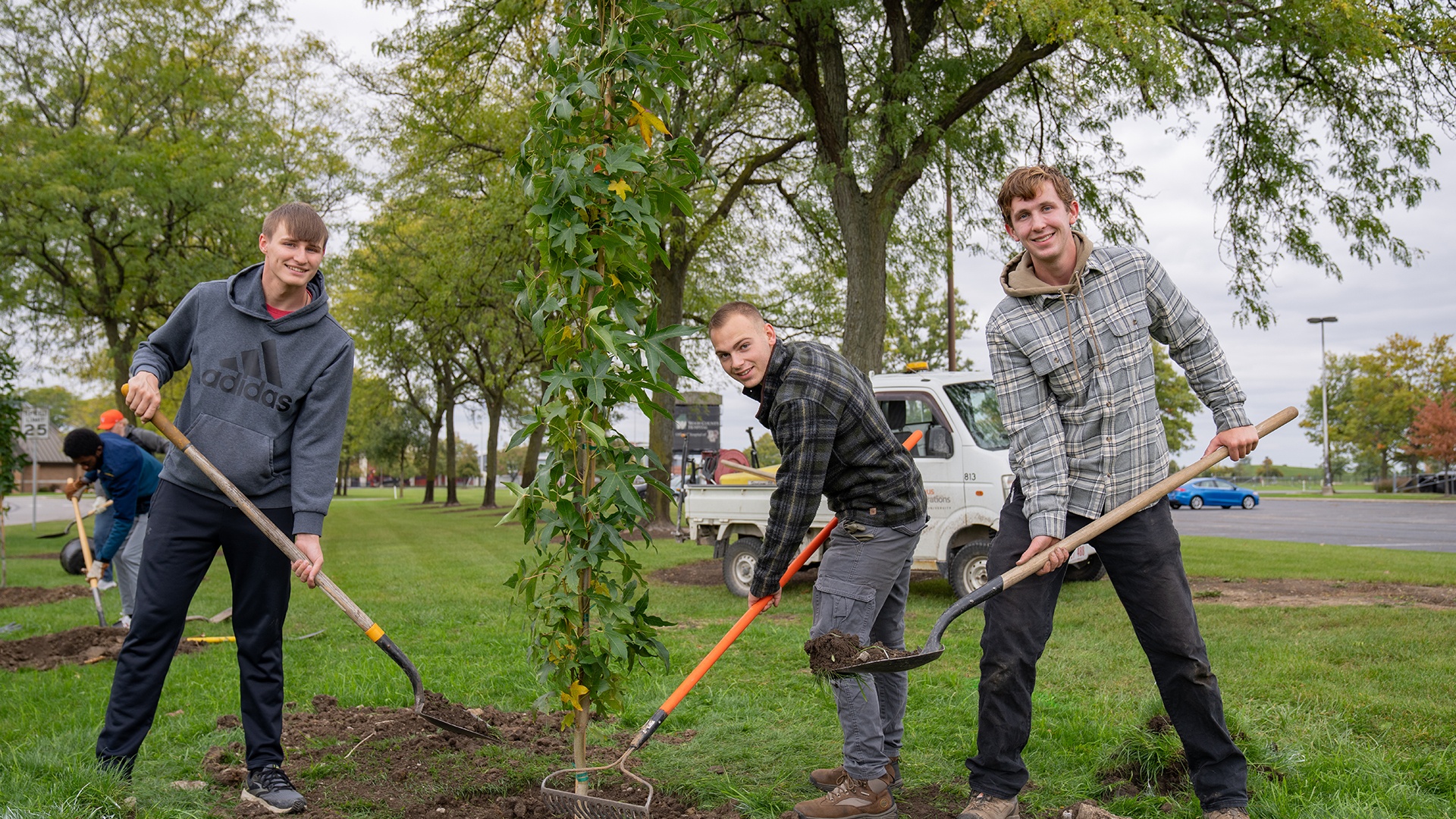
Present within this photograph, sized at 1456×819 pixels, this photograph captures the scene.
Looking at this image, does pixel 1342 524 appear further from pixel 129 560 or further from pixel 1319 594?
pixel 129 560

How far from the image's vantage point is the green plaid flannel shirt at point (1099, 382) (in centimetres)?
321

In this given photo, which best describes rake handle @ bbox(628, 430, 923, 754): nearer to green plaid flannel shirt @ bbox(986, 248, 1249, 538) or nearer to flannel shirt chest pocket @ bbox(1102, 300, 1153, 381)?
green plaid flannel shirt @ bbox(986, 248, 1249, 538)

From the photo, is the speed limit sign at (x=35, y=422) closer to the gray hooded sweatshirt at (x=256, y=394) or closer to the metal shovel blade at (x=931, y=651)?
the gray hooded sweatshirt at (x=256, y=394)

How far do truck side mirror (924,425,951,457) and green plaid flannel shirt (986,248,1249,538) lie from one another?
17.8 feet

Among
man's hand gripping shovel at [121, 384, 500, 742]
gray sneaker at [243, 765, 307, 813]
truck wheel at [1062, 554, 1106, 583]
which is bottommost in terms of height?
gray sneaker at [243, 765, 307, 813]

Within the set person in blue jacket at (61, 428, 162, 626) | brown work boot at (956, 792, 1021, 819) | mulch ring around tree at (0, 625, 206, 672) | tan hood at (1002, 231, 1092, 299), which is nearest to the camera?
brown work boot at (956, 792, 1021, 819)

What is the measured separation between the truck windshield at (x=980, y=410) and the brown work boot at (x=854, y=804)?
18.7 feet

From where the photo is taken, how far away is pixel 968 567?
8.56m

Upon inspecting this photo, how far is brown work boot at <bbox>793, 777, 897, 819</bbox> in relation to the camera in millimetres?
3322

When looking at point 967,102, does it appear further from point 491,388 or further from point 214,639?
point 491,388

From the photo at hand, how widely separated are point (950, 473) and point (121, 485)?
22.6ft

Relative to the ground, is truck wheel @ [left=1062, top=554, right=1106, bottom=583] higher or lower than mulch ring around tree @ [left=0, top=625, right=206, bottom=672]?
higher

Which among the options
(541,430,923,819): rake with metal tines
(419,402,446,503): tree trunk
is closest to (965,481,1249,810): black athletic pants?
(541,430,923,819): rake with metal tines

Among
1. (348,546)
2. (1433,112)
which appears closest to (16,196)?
(348,546)
